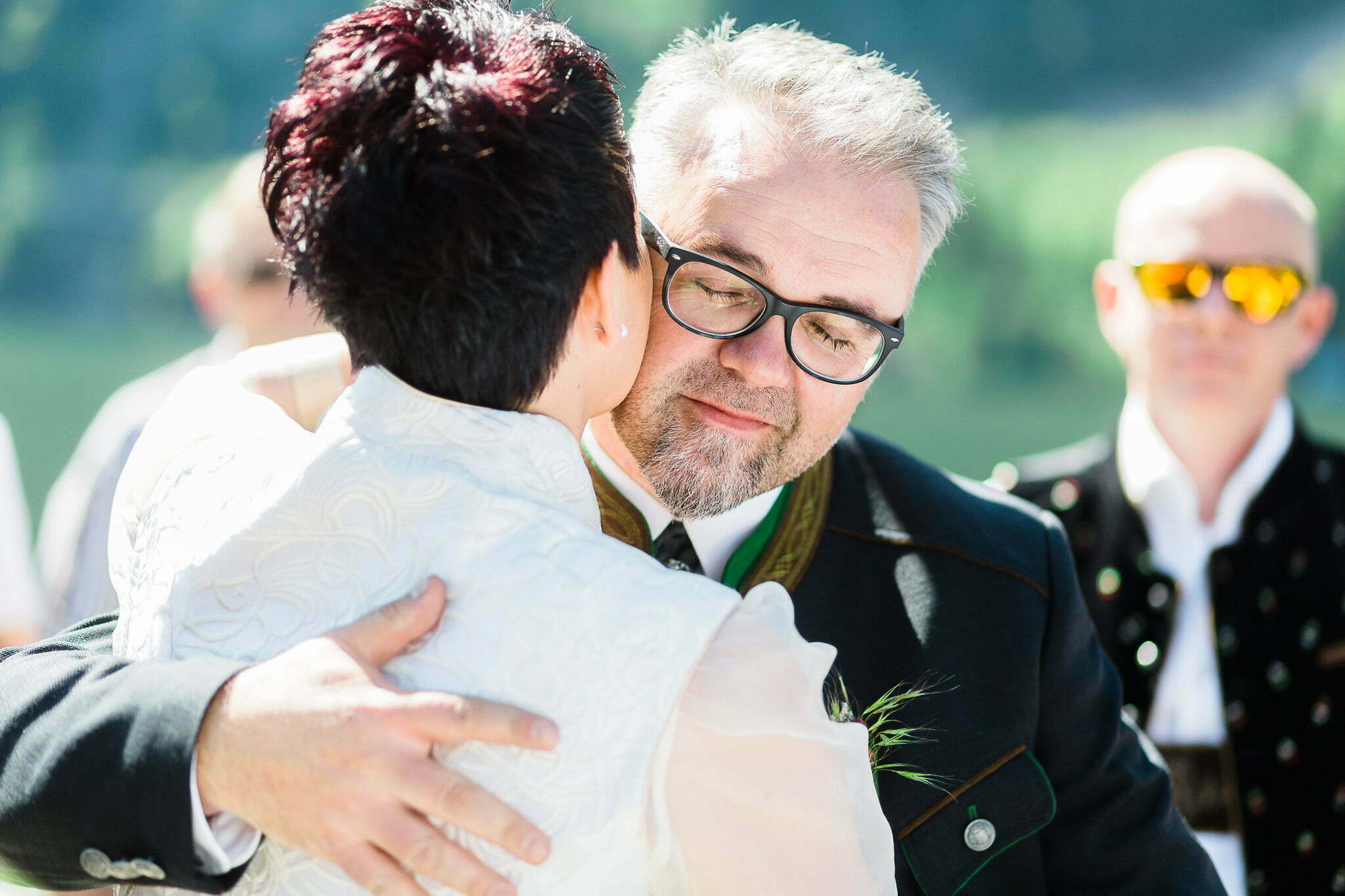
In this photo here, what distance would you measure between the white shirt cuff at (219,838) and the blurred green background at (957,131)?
4629 mm

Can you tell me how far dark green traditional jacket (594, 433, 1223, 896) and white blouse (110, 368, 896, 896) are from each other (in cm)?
65

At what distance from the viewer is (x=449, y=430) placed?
103cm

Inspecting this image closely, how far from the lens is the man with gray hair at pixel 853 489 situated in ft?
5.49

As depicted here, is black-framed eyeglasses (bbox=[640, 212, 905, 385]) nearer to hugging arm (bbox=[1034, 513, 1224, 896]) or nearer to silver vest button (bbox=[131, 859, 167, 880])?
hugging arm (bbox=[1034, 513, 1224, 896])

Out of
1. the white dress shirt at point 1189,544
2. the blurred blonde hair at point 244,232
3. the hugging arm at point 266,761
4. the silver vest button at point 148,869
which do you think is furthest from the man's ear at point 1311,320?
the silver vest button at point 148,869

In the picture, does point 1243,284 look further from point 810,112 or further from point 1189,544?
point 810,112

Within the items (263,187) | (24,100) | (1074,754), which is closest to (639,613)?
(263,187)

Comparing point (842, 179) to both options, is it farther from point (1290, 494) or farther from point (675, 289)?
point (1290, 494)

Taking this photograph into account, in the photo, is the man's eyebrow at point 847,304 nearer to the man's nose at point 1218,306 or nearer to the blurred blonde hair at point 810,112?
A: the blurred blonde hair at point 810,112

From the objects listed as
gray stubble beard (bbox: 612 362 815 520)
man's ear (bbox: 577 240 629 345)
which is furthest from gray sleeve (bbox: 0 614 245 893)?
gray stubble beard (bbox: 612 362 815 520)

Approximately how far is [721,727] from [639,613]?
0.39 feet

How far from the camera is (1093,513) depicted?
297 centimetres

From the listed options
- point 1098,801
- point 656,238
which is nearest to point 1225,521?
point 1098,801

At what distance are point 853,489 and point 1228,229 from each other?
1.59 metres
